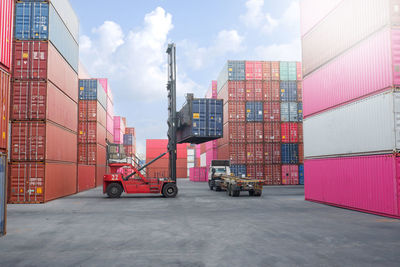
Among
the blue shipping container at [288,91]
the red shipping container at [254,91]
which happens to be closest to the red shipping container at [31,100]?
the red shipping container at [254,91]

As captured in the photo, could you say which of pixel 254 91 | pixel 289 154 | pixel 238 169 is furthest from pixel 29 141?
pixel 289 154

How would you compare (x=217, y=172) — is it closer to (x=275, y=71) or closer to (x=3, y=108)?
(x=275, y=71)

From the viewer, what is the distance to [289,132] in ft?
119

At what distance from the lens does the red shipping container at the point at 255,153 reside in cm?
3541

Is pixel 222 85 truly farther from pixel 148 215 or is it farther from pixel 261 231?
pixel 261 231

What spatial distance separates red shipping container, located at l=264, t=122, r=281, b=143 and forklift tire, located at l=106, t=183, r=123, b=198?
60.9ft

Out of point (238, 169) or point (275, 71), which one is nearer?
point (238, 169)

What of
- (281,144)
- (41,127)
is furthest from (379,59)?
(281,144)

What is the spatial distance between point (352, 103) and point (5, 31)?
13.2 metres

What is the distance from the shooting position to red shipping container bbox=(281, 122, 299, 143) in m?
36.0

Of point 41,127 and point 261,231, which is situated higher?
point 41,127

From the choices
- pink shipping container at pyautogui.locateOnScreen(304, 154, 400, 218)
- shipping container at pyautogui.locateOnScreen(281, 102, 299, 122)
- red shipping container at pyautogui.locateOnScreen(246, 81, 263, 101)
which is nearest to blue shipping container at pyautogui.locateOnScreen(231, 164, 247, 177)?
shipping container at pyautogui.locateOnScreen(281, 102, 299, 122)

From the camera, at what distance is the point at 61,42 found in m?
21.2

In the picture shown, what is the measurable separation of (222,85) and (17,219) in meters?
29.3
